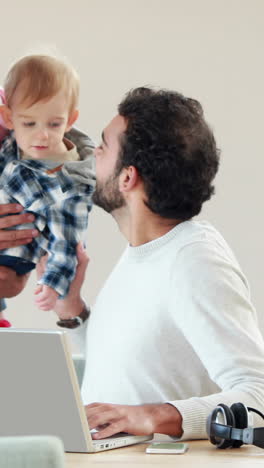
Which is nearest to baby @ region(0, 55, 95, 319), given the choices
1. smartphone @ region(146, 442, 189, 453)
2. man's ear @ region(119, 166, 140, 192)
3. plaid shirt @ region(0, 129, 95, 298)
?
plaid shirt @ region(0, 129, 95, 298)

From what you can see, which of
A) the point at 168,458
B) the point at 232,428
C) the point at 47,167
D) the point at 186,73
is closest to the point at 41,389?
the point at 168,458

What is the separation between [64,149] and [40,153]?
10 centimetres

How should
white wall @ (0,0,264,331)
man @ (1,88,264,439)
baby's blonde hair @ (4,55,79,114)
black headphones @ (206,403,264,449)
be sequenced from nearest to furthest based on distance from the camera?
black headphones @ (206,403,264,449) < man @ (1,88,264,439) < baby's blonde hair @ (4,55,79,114) < white wall @ (0,0,264,331)

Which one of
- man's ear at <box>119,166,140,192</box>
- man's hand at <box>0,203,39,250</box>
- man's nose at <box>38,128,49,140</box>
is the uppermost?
man's nose at <box>38,128,49,140</box>

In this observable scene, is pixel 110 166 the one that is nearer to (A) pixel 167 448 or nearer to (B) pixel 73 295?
(B) pixel 73 295

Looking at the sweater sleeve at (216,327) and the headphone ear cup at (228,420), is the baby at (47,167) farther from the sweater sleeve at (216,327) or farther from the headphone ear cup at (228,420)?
the headphone ear cup at (228,420)

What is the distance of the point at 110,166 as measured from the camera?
2486 millimetres

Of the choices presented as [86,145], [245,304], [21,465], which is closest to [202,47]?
[86,145]

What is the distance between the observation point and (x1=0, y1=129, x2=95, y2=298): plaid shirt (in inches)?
107

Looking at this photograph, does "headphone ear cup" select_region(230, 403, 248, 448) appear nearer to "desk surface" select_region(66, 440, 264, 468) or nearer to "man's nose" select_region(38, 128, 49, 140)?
"desk surface" select_region(66, 440, 264, 468)

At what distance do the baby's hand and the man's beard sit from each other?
0.35m

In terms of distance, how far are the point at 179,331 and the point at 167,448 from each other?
551 mm

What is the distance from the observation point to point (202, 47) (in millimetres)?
4855

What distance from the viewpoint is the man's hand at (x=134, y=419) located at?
1761 mm
